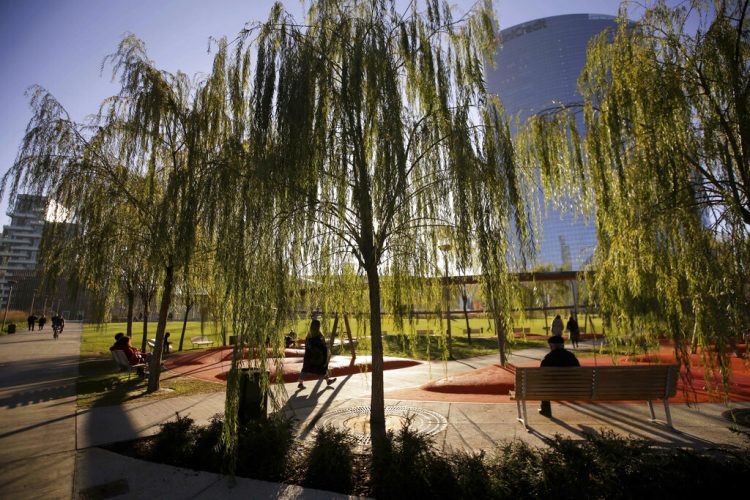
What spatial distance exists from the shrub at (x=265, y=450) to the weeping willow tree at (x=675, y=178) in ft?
15.1

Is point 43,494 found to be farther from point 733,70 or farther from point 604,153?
point 733,70

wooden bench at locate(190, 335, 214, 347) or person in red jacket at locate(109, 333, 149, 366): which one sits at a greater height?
person in red jacket at locate(109, 333, 149, 366)

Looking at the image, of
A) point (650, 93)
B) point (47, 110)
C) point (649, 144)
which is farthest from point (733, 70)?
point (47, 110)

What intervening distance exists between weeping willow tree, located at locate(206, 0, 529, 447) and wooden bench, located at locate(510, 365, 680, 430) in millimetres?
1501

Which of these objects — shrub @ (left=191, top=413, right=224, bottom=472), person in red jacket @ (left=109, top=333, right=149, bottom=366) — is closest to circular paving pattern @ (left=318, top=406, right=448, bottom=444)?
shrub @ (left=191, top=413, right=224, bottom=472)

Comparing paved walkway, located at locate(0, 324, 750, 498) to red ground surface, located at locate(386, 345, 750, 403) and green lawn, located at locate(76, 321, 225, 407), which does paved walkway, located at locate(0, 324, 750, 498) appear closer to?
green lawn, located at locate(76, 321, 225, 407)

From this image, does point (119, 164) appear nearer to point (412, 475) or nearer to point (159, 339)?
point (159, 339)

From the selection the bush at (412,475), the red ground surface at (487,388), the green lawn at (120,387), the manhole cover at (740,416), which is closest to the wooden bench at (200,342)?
the green lawn at (120,387)

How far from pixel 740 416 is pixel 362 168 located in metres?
6.82

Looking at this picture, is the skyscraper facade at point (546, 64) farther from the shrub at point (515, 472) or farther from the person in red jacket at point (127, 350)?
the shrub at point (515, 472)

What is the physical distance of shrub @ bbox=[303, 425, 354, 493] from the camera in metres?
4.23

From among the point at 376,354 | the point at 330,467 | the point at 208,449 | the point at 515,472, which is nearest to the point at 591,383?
the point at 515,472

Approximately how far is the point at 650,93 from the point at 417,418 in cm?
595

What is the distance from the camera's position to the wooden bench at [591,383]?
598 centimetres
